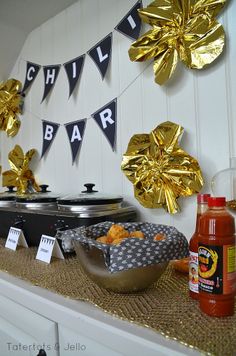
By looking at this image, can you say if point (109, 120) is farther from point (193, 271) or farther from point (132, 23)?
point (193, 271)

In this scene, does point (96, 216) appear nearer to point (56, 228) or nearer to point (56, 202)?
point (56, 228)

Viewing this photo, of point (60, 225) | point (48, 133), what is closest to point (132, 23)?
point (48, 133)

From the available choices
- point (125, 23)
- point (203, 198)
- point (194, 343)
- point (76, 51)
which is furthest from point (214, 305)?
point (76, 51)

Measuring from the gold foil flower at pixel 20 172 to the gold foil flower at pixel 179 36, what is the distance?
36.6 inches

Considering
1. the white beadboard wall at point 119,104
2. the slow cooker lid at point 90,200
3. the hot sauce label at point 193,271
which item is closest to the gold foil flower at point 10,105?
the white beadboard wall at point 119,104

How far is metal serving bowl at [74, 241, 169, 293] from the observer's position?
678 mm

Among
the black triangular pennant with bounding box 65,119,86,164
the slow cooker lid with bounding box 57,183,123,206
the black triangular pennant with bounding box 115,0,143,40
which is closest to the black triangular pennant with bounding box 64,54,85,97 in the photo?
the black triangular pennant with bounding box 65,119,86,164

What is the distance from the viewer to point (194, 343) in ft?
1.66

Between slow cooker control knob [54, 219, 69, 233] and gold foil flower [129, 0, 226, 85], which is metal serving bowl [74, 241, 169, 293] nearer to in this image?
slow cooker control knob [54, 219, 69, 233]

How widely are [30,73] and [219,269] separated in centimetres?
156

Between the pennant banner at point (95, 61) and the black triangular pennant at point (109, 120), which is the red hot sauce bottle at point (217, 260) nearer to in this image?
the black triangular pennant at point (109, 120)

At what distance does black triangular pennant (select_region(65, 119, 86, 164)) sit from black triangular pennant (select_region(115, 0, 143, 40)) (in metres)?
0.44

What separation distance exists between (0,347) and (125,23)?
1.27m

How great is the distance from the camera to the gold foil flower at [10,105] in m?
1.81
